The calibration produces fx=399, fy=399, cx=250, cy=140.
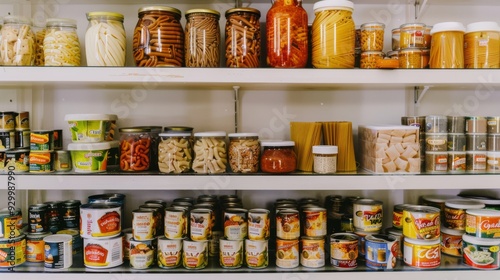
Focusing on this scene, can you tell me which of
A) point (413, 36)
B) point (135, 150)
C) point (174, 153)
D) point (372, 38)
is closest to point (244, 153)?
point (174, 153)

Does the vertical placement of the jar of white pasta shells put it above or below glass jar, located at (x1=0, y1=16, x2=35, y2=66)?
below

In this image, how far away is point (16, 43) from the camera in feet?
4.84

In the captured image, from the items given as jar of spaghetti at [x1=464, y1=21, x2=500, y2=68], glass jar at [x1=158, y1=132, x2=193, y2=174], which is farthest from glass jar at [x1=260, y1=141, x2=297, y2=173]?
jar of spaghetti at [x1=464, y1=21, x2=500, y2=68]

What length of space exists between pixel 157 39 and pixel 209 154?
18.4 inches

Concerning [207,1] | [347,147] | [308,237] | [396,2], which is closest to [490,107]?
[396,2]

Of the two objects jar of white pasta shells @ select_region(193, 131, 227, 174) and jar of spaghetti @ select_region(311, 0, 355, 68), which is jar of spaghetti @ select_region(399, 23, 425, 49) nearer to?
jar of spaghetti @ select_region(311, 0, 355, 68)

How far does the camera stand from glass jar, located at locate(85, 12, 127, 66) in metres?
1.47

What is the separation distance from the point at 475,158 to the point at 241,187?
908mm

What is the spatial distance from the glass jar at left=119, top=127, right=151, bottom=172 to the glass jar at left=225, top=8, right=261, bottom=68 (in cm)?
44

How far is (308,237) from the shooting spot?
148 centimetres

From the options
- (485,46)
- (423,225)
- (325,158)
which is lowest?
(423,225)

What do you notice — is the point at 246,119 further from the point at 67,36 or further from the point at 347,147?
the point at 67,36

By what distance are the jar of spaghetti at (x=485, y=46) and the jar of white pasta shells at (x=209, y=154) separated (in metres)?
0.99

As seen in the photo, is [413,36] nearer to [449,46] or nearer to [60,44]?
[449,46]
